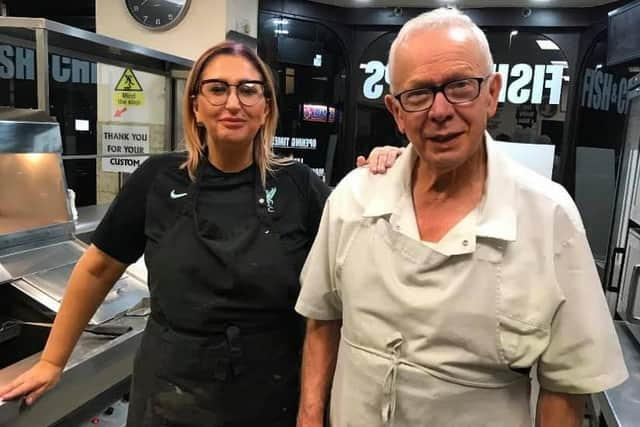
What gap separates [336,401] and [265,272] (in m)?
0.30

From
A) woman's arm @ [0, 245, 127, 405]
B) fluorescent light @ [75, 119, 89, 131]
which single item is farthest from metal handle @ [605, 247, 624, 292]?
fluorescent light @ [75, 119, 89, 131]

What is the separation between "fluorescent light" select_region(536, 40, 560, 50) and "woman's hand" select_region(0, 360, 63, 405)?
4416 millimetres

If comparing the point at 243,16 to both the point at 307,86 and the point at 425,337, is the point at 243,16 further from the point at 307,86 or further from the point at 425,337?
the point at 425,337

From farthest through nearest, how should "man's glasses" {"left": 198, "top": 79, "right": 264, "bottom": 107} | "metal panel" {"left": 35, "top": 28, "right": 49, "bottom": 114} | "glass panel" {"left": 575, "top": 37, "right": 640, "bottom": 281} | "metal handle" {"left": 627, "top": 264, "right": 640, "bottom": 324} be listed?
"glass panel" {"left": 575, "top": 37, "right": 640, "bottom": 281} < "metal handle" {"left": 627, "top": 264, "right": 640, "bottom": 324} < "metal panel" {"left": 35, "top": 28, "right": 49, "bottom": 114} < "man's glasses" {"left": 198, "top": 79, "right": 264, "bottom": 107}

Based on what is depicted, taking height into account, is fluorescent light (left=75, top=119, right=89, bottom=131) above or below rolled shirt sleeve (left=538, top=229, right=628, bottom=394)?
above

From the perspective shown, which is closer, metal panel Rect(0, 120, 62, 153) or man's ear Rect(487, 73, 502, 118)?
man's ear Rect(487, 73, 502, 118)

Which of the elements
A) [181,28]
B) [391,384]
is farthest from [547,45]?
[391,384]

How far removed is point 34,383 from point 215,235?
1.86 ft

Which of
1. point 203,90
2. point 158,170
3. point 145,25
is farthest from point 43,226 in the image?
point 145,25

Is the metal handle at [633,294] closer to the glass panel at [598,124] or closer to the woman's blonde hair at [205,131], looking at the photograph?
Result: the woman's blonde hair at [205,131]

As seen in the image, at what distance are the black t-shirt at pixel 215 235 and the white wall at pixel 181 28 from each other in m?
2.57

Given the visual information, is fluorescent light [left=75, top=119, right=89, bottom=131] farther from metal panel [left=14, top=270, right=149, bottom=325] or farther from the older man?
the older man

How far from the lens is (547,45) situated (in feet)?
14.9

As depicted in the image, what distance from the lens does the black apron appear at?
3.82 feet
